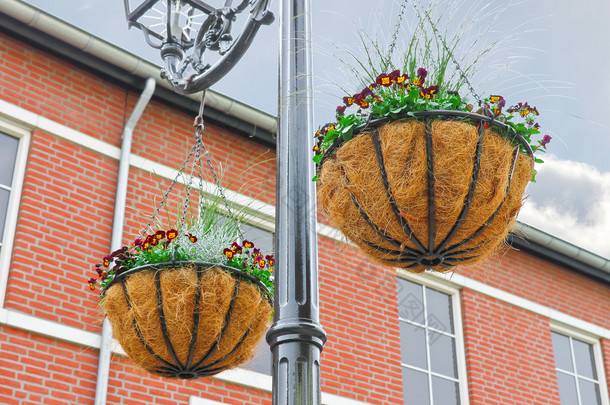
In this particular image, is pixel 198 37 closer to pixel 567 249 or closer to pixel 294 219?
pixel 294 219

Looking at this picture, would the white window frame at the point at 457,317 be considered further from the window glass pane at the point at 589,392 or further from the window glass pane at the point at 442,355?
the window glass pane at the point at 589,392

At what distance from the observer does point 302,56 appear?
2.66 m

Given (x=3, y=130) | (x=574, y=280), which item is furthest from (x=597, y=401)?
(x=3, y=130)

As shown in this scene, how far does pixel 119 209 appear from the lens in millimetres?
7043

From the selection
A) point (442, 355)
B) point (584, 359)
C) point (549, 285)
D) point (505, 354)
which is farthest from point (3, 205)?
point (584, 359)

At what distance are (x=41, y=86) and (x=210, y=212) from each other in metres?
3.82

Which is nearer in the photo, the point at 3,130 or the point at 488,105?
the point at 488,105

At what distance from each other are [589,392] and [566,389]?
1.47 ft

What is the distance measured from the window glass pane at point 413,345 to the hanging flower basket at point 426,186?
631 centimetres

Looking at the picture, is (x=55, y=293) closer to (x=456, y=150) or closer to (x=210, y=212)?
(x=210, y=212)

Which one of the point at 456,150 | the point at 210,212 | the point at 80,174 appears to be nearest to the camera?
the point at 456,150

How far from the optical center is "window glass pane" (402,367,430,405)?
878cm

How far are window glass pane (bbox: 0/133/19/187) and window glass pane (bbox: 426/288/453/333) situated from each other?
4835 millimetres

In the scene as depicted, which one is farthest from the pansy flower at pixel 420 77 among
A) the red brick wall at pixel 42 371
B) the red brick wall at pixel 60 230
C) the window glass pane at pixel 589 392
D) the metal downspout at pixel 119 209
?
the window glass pane at pixel 589 392
